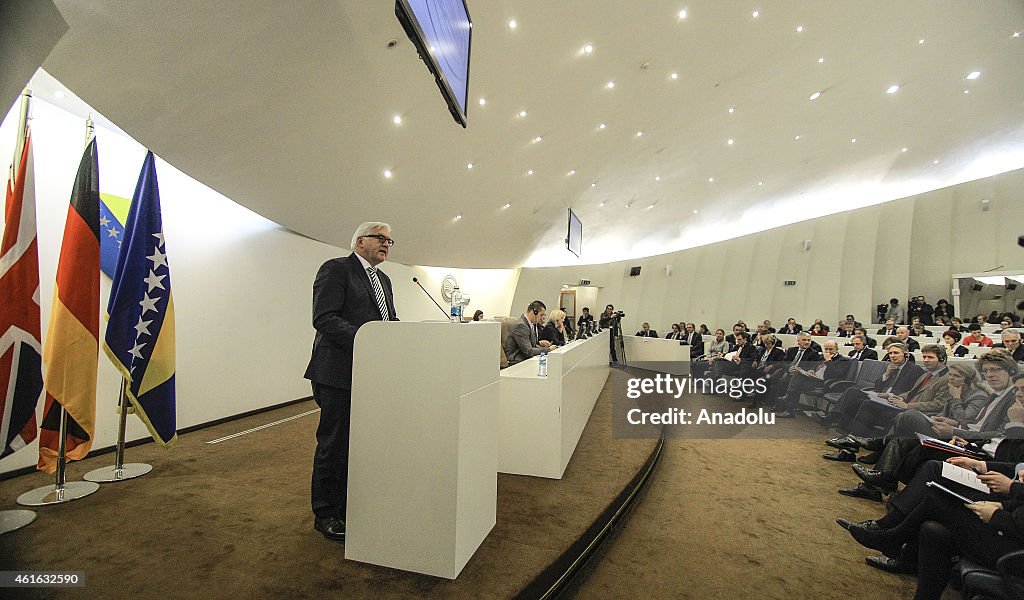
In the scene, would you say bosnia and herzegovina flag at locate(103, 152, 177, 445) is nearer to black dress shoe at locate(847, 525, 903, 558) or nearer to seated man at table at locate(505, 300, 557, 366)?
seated man at table at locate(505, 300, 557, 366)

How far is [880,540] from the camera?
2119mm

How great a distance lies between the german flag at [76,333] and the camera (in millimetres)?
2570

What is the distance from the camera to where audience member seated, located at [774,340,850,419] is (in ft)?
17.4

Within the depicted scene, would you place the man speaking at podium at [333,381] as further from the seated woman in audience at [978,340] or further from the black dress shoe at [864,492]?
the seated woman in audience at [978,340]

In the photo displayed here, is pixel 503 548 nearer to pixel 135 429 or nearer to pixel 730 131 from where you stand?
pixel 135 429

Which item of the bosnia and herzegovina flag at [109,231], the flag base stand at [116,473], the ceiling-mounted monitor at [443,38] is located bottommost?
the flag base stand at [116,473]

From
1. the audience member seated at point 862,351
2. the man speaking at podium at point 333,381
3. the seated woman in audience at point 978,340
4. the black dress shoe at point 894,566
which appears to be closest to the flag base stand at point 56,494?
the man speaking at podium at point 333,381

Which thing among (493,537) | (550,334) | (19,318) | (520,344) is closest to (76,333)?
(19,318)

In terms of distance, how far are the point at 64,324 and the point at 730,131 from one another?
384 inches

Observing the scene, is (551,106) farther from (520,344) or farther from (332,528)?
(332,528)

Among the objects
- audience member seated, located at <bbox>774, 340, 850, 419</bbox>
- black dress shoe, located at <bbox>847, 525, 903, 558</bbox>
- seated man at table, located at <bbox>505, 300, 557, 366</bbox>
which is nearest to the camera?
black dress shoe, located at <bbox>847, 525, 903, 558</bbox>

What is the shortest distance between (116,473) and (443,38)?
3621 mm

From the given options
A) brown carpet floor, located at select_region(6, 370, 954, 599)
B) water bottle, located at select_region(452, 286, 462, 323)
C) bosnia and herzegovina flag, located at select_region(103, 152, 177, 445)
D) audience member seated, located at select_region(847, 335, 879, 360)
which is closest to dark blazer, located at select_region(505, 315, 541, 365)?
brown carpet floor, located at select_region(6, 370, 954, 599)

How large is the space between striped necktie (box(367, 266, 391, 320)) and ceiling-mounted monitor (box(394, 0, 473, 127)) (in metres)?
1.05
